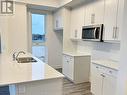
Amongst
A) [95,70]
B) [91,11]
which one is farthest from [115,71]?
[91,11]

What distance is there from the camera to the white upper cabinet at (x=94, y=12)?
3.14m

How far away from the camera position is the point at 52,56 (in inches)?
221

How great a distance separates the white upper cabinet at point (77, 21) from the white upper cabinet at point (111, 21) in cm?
104

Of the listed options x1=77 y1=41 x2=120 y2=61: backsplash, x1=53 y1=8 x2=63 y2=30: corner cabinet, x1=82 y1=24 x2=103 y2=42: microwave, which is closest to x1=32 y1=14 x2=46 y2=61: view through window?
x1=53 y1=8 x2=63 y2=30: corner cabinet

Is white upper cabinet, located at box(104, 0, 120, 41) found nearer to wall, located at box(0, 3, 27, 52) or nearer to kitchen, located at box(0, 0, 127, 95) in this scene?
kitchen, located at box(0, 0, 127, 95)

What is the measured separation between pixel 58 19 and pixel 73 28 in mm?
874

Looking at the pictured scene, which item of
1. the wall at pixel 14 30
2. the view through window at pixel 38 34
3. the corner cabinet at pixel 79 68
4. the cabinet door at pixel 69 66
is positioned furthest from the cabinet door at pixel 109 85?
the view through window at pixel 38 34

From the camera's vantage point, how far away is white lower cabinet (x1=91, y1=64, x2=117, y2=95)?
A: 94.4 inches

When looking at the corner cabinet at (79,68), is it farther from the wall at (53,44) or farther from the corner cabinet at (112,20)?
the wall at (53,44)

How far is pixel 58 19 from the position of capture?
499cm

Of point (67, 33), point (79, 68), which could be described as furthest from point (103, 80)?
point (67, 33)

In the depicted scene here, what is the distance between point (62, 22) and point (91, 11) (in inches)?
53.5

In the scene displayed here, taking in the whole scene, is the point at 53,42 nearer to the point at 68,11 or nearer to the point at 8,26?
the point at 68,11

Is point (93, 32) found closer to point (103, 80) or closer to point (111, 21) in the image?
point (111, 21)
